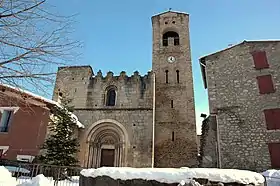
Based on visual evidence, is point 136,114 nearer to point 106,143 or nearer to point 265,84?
point 106,143

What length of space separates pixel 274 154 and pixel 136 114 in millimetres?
8989

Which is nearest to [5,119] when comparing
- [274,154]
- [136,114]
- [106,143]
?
[106,143]

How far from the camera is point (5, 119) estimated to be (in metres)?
13.8

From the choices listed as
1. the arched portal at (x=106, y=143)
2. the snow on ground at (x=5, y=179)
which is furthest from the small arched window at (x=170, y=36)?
the snow on ground at (x=5, y=179)

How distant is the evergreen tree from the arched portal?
2867 millimetres

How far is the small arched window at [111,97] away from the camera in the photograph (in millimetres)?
17620

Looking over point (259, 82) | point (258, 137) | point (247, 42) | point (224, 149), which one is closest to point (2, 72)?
point (224, 149)

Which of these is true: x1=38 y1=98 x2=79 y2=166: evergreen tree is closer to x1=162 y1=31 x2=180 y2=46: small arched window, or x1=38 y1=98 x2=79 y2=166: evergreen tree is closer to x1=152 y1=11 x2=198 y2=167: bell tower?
x1=152 y1=11 x2=198 y2=167: bell tower

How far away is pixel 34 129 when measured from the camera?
12836 millimetres

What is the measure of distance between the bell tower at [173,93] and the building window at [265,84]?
263 inches

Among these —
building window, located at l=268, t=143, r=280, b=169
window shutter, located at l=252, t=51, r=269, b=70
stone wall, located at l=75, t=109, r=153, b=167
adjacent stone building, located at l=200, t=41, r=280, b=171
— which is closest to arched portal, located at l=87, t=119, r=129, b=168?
stone wall, located at l=75, t=109, r=153, b=167

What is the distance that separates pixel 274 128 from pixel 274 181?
3.74 metres

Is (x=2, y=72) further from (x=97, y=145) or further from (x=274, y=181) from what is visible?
(x=97, y=145)

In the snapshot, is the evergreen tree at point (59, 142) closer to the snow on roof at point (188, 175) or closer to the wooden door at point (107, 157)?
the wooden door at point (107, 157)
